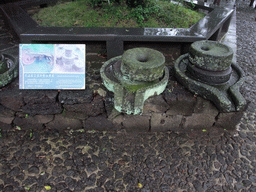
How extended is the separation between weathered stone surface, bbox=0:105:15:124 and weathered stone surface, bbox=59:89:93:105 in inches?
36.5

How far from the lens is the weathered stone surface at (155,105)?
10.9ft

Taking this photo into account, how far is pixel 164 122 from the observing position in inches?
143

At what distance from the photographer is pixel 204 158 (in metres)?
3.20

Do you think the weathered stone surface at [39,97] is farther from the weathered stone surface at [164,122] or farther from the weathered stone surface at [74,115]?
the weathered stone surface at [164,122]

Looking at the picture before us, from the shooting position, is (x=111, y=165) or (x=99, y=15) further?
(x=99, y=15)

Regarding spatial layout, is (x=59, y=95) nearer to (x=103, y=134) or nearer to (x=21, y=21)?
(x=103, y=134)

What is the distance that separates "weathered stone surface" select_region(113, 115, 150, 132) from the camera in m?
3.56

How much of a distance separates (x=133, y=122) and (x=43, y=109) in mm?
1527

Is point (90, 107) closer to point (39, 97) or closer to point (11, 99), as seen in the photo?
point (39, 97)

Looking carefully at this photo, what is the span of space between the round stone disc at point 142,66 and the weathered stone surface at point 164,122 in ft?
2.46

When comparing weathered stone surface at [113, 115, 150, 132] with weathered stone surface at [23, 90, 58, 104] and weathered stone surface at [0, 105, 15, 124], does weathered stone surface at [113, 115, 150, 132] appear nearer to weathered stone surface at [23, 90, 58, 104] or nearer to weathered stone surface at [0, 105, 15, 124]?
weathered stone surface at [23, 90, 58, 104]

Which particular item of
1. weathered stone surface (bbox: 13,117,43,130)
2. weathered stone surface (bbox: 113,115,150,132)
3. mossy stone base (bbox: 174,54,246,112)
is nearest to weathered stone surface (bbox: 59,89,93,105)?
weathered stone surface (bbox: 113,115,150,132)

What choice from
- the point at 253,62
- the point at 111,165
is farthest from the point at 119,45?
the point at 253,62

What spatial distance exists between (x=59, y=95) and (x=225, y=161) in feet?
9.11
